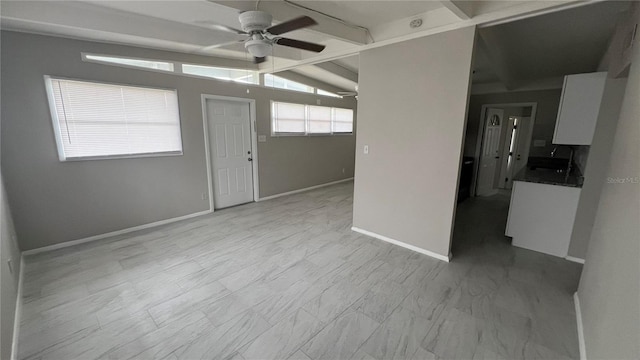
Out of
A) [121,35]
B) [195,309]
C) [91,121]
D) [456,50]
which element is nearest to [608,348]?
[456,50]

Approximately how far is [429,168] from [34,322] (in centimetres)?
387

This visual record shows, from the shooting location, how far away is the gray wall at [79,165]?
2.74 meters

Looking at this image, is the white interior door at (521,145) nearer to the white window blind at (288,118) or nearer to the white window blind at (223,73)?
the white window blind at (288,118)

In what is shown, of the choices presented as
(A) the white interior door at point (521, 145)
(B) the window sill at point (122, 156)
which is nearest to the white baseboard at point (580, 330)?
(A) the white interior door at point (521, 145)

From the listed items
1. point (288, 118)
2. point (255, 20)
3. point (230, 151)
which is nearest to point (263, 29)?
point (255, 20)

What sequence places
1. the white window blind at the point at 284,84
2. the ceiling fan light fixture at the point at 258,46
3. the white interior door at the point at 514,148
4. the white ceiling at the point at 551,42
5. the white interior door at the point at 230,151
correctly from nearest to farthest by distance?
1. the ceiling fan light fixture at the point at 258,46
2. the white ceiling at the point at 551,42
3. the white interior door at the point at 230,151
4. the white window blind at the point at 284,84
5. the white interior door at the point at 514,148

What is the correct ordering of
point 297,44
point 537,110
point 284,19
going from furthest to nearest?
point 537,110, point 284,19, point 297,44

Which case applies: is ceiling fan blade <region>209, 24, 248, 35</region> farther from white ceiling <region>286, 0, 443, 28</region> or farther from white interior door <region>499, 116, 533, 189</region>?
white interior door <region>499, 116, 533, 189</region>

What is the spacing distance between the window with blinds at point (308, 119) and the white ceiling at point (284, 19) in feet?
6.71

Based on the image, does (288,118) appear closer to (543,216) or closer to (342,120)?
(342,120)

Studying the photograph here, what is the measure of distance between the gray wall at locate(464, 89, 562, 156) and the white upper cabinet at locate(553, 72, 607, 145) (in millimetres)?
2226

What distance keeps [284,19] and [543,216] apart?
384cm

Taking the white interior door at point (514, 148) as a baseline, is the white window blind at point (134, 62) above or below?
above

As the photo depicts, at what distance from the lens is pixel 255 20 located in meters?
1.98
